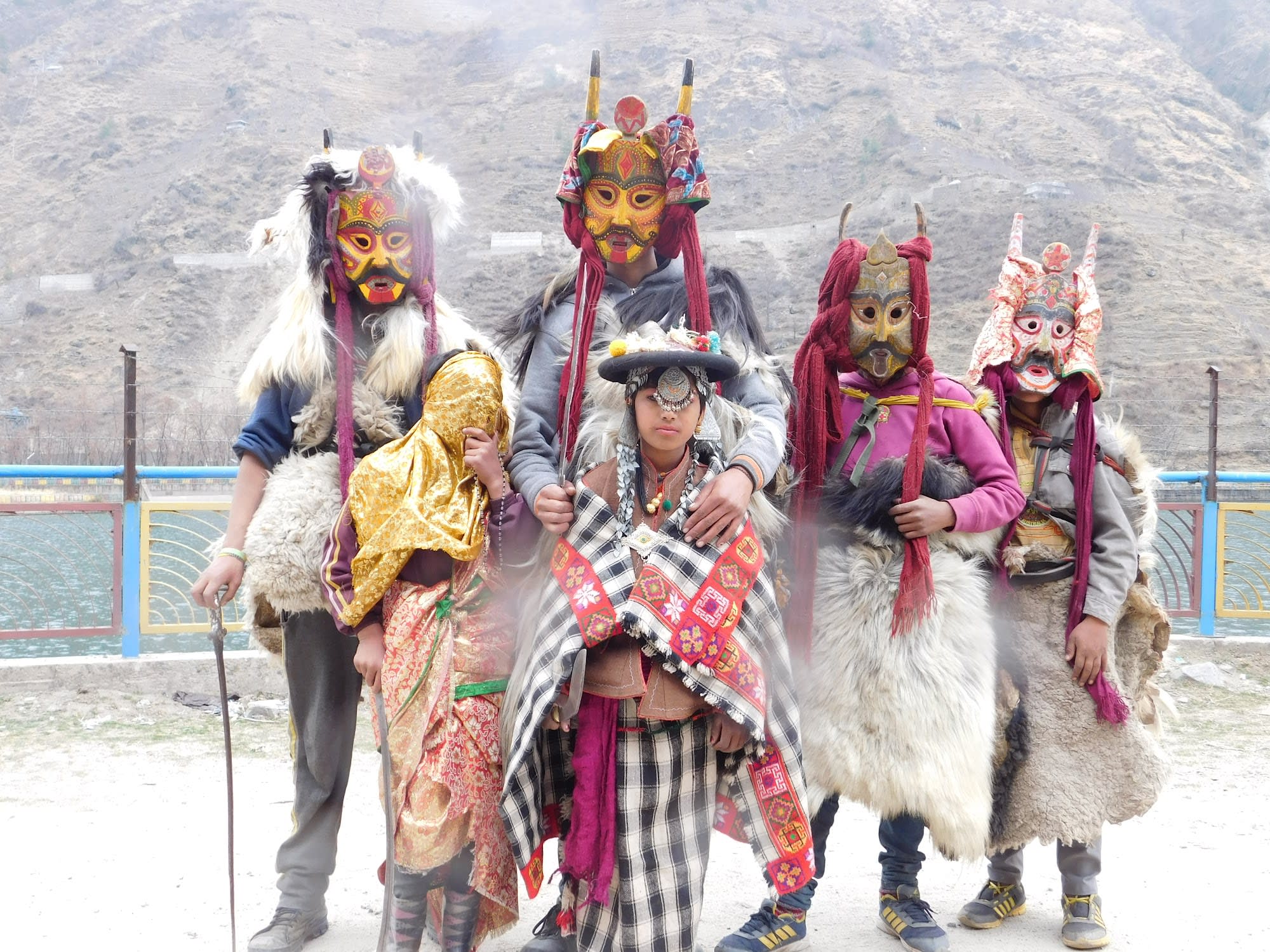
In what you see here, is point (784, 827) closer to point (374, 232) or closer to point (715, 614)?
point (715, 614)

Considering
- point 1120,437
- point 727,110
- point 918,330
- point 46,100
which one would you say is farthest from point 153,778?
point 46,100

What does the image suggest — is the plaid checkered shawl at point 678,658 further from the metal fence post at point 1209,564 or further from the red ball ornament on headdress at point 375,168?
the metal fence post at point 1209,564

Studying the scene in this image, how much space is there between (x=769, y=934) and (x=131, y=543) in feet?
17.6

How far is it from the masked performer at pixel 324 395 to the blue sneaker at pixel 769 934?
1333mm

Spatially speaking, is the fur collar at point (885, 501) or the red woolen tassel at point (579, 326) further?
the fur collar at point (885, 501)

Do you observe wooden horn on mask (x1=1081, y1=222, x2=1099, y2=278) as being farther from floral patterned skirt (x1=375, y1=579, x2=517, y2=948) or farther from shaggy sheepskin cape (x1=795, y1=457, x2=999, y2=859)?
floral patterned skirt (x1=375, y1=579, x2=517, y2=948)

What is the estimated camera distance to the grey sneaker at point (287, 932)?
10.7 feet

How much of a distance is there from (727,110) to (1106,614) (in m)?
69.2

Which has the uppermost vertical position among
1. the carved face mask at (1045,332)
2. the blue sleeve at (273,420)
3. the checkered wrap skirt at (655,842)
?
the carved face mask at (1045,332)

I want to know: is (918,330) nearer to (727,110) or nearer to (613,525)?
(613,525)

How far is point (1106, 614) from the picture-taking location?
334cm

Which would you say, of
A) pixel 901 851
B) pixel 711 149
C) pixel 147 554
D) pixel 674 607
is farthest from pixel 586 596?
pixel 711 149

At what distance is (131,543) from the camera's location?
691cm

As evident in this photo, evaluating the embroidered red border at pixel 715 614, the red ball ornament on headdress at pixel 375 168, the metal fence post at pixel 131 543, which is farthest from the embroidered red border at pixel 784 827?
the metal fence post at pixel 131 543
